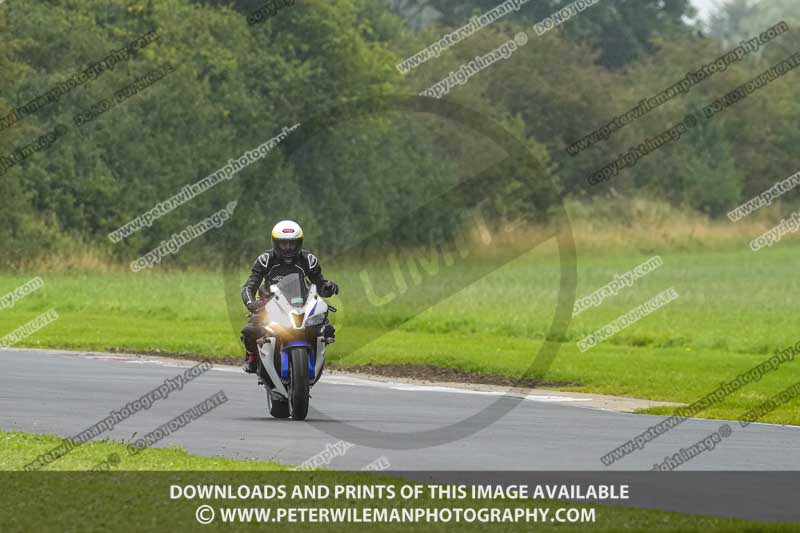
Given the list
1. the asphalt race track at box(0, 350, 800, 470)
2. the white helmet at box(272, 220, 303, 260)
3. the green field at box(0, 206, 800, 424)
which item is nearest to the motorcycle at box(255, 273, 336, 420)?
the white helmet at box(272, 220, 303, 260)

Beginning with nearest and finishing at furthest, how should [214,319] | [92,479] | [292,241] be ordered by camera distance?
[92,479], [292,241], [214,319]

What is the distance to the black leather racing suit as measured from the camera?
18344 millimetres

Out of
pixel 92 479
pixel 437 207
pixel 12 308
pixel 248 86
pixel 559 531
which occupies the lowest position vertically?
pixel 559 531

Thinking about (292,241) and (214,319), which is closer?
(292,241)

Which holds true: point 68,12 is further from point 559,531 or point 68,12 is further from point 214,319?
point 559,531

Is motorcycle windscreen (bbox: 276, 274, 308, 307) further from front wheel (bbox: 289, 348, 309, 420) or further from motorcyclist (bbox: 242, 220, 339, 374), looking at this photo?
front wheel (bbox: 289, 348, 309, 420)

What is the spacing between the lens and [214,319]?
128 ft

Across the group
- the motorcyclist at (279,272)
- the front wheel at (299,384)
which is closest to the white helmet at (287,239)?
the motorcyclist at (279,272)

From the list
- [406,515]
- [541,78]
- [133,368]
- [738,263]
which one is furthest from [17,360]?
[541,78]

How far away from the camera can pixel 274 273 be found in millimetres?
18359

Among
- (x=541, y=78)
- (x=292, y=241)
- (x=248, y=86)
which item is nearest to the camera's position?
(x=292, y=241)

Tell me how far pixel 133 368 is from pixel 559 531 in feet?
51.4

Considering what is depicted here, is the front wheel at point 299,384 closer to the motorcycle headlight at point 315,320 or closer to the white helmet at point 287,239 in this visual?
the motorcycle headlight at point 315,320

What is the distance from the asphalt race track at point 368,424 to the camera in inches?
634
